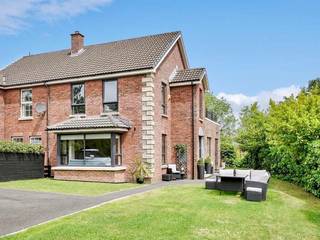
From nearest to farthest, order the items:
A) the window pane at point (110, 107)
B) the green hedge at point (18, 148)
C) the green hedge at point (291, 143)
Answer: the green hedge at point (291, 143) < the green hedge at point (18, 148) < the window pane at point (110, 107)

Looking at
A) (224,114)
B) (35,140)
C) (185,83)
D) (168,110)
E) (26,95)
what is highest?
(224,114)

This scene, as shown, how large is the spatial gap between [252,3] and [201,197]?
7.68m

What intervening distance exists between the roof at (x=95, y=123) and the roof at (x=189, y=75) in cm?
487

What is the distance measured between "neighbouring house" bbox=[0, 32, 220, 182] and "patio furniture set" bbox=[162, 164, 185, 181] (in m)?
0.43

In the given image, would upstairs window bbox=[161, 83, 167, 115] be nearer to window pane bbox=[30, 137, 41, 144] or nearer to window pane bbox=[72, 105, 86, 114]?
window pane bbox=[72, 105, 86, 114]

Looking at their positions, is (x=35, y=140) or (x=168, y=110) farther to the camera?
(x=35, y=140)

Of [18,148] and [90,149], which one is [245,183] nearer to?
Result: [90,149]

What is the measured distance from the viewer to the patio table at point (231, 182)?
1527cm

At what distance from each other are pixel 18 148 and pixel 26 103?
5175 mm

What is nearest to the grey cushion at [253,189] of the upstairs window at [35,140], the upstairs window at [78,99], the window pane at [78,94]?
the upstairs window at [78,99]

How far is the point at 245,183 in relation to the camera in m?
14.7

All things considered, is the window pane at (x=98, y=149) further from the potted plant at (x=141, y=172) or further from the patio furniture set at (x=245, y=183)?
the patio furniture set at (x=245, y=183)

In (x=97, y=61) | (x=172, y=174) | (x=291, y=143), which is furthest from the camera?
(x=97, y=61)

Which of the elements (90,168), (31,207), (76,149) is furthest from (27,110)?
(31,207)
